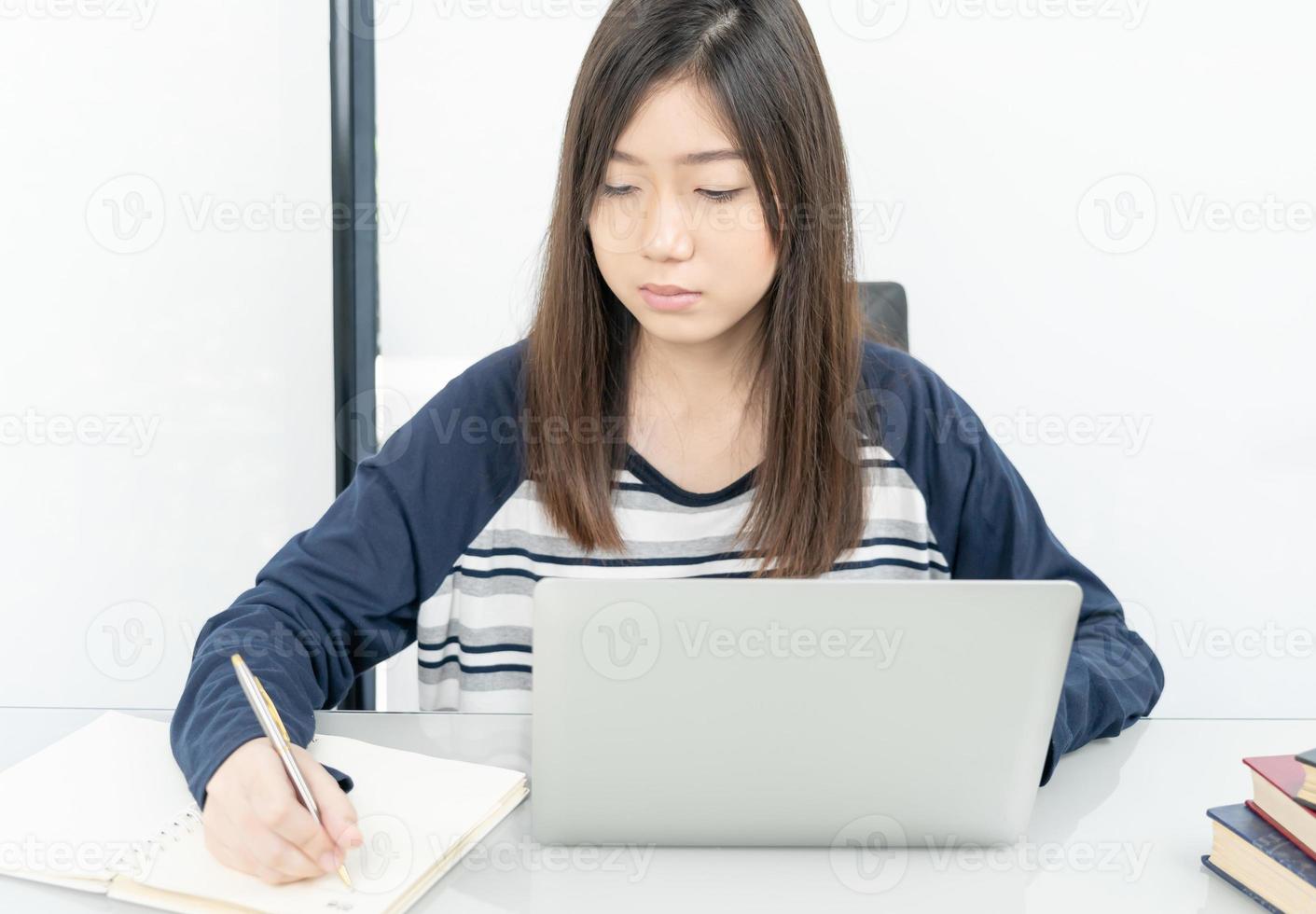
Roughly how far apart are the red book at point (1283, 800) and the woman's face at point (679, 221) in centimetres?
62

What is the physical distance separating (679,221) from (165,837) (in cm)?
67

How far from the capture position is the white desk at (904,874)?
764 mm

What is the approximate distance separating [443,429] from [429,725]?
362 mm

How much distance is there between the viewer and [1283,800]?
788 mm

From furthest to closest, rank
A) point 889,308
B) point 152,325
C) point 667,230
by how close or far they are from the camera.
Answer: point 152,325 → point 889,308 → point 667,230

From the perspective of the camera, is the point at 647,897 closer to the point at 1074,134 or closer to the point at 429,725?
the point at 429,725

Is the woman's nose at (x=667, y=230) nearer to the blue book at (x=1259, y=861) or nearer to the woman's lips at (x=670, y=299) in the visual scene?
the woman's lips at (x=670, y=299)
